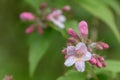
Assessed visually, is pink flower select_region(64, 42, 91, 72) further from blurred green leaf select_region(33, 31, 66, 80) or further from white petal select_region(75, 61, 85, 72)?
blurred green leaf select_region(33, 31, 66, 80)

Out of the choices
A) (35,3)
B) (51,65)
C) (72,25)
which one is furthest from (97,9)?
(51,65)

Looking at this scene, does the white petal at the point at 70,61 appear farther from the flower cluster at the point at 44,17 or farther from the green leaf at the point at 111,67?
the flower cluster at the point at 44,17

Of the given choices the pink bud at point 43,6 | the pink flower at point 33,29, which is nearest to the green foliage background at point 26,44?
the pink bud at point 43,6

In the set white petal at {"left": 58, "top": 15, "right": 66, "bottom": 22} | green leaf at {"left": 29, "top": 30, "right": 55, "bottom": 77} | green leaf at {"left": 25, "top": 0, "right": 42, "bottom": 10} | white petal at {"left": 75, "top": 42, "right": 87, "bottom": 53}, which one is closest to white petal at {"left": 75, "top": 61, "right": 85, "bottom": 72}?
white petal at {"left": 75, "top": 42, "right": 87, "bottom": 53}

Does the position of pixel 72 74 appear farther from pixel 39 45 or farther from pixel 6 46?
pixel 6 46

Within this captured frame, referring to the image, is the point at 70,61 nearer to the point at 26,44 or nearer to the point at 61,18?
the point at 61,18

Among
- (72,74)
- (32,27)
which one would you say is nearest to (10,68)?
(32,27)
